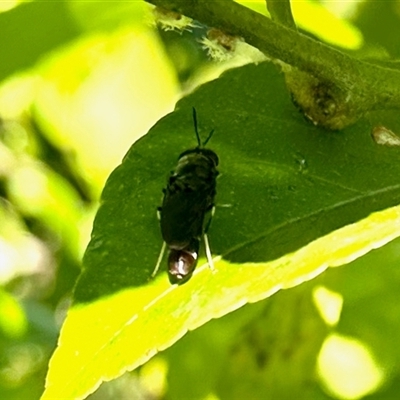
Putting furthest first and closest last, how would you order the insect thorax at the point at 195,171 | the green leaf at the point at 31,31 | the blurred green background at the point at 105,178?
1. the green leaf at the point at 31,31
2. the blurred green background at the point at 105,178
3. the insect thorax at the point at 195,171

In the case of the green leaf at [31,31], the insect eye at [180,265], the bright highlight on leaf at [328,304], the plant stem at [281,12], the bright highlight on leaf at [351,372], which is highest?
the plant stem at [281,12]

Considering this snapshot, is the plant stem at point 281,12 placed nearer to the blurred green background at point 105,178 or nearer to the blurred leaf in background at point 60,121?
the blurred green background at point 105,178

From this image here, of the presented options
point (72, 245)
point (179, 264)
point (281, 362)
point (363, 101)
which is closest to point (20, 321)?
point (72, 245)

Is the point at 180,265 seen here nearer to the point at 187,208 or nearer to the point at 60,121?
the point at 187,208

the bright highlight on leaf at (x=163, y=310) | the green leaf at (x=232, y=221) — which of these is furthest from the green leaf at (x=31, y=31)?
the bright highlight on leaf at (x=163, y=310)

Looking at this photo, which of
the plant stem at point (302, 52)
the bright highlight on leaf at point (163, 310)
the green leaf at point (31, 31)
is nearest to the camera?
the plant stem at point (302, 52)

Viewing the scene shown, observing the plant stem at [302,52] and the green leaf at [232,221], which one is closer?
the plant stem at [302,52]

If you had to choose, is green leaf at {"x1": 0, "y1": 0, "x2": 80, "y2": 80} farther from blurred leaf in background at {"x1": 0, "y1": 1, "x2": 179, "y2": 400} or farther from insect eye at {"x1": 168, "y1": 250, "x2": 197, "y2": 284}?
insect eye at {"x1": 168, "y1": 250, "x2": 197, "y2": 284}
